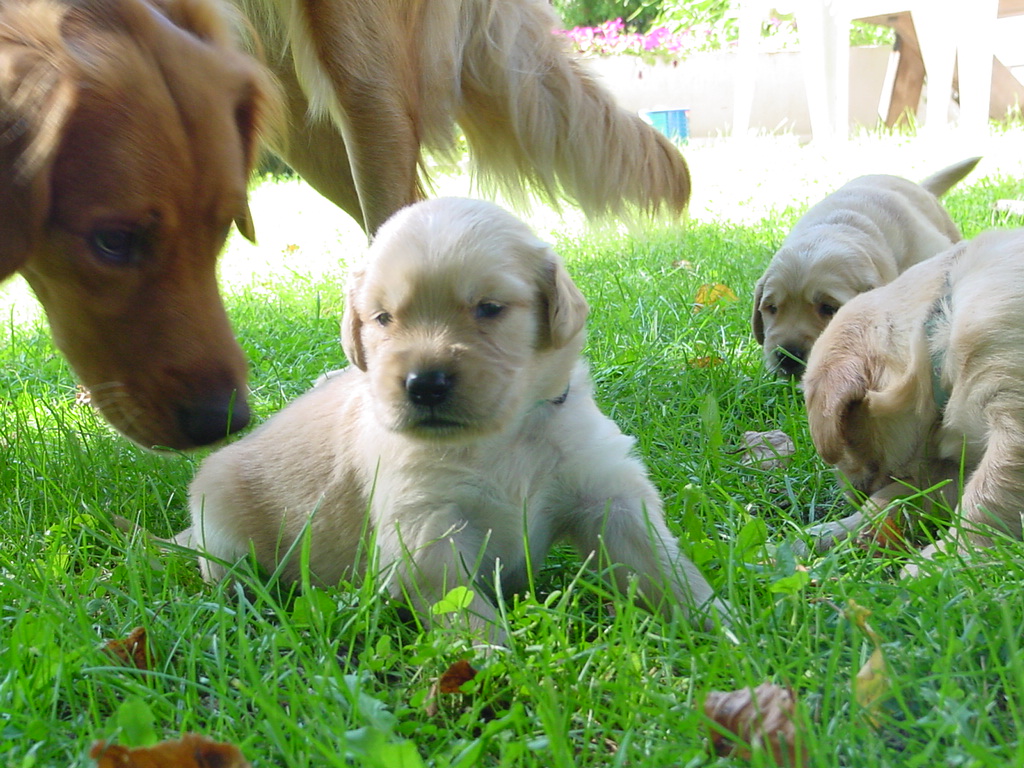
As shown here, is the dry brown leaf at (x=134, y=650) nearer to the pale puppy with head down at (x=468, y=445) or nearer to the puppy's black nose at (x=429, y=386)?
the pale puppy with head down at (x=468, y=445)

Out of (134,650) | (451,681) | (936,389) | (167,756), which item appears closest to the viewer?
(167,756)

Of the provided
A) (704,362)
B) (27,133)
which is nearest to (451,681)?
(27,133)

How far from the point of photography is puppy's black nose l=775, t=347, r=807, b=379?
295 cm

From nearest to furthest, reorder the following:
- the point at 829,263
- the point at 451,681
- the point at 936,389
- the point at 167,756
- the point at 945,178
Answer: the point at 167,756 < the point at 451,681 < the point at 936,389 < the point at 829,263 < the point at 945,178

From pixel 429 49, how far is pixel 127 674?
2166mm

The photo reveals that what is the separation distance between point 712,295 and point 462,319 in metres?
2.39

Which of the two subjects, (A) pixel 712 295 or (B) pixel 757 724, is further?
(A) pixel 712 295

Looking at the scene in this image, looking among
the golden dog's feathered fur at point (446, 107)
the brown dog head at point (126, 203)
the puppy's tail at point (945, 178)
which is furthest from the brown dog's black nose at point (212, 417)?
the puppy's tail at point (945, 178)

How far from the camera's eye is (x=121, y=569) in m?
1.75

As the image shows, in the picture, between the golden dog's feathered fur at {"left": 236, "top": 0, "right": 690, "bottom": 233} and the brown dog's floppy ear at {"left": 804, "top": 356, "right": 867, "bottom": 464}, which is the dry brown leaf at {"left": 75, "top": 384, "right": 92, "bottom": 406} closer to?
the golden dog's feathered fur at {"left": 236, "top": 0, "right": 690, "bottom": 233}

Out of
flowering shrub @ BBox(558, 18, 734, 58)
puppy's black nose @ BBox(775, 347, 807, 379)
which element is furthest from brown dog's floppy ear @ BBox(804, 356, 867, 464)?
flowering shrub @ BBox(558, 18, 734, 58)

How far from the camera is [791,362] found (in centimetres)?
300

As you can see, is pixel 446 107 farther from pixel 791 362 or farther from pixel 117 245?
pixel 117 245

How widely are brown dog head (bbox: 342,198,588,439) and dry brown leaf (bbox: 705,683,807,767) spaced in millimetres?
611
